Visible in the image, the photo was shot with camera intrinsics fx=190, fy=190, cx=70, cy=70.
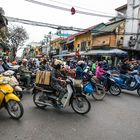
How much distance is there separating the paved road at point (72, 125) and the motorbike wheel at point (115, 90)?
7.82 feet

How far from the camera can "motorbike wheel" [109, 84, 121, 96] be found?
8992 millimetres

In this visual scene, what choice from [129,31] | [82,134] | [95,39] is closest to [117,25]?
[129,31]

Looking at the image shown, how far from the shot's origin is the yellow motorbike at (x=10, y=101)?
16.6 feet

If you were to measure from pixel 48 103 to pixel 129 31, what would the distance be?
20.3 meters

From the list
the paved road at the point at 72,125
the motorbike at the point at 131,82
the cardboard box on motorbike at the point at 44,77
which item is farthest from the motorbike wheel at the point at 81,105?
the motorbike at the point at 131,82

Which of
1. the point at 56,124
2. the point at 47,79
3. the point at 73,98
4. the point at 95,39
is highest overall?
the point at 95,39

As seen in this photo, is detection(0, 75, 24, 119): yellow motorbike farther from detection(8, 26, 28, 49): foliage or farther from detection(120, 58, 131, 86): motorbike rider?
detection(8, 26, 28, 49): foliage

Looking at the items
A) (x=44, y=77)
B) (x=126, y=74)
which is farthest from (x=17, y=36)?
(x=44, y=77)

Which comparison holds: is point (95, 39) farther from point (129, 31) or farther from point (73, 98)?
point (73, 98)

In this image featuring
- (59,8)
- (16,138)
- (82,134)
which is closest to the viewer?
(16,138)

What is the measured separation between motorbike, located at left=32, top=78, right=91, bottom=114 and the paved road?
9.1 inches

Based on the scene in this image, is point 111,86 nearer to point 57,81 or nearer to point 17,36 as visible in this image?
point 57,81

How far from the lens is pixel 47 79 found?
6.00 metres

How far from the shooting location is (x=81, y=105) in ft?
19.2
